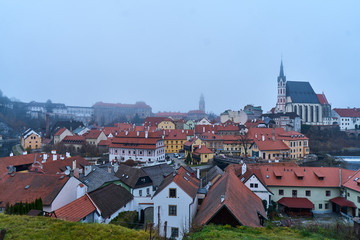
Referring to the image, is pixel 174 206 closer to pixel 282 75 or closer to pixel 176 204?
pixel 176 204

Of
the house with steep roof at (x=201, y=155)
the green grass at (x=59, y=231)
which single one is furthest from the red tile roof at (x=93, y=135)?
the green grass at (x=59, y=231)

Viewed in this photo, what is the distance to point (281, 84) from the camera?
98.0 meters

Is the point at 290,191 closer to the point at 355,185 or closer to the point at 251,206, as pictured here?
the point at 355,185

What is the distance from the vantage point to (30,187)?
19359 mm

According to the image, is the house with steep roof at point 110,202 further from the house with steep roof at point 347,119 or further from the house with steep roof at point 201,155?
the house with steep roof at point 347,119

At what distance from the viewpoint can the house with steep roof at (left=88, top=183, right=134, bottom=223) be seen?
52.3 feet

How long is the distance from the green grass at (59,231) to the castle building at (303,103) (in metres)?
94.0

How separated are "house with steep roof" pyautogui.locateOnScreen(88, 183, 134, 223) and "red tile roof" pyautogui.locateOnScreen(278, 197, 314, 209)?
13.5 metres

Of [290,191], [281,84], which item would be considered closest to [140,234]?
[290,191]

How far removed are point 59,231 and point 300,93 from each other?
335ft

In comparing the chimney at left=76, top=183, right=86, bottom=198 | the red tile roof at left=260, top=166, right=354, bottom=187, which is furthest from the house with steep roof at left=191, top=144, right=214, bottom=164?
the chimney at left=76, top=183, right=86, bottom=198

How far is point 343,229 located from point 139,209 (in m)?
14.4

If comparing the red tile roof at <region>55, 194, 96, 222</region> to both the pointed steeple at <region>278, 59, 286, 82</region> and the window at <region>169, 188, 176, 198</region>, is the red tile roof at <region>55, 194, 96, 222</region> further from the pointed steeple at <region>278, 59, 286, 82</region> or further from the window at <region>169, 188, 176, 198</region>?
the pointed steeple at <region>278, 59, 286, 82</region>

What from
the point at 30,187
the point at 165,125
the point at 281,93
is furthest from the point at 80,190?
the point at 281,93
